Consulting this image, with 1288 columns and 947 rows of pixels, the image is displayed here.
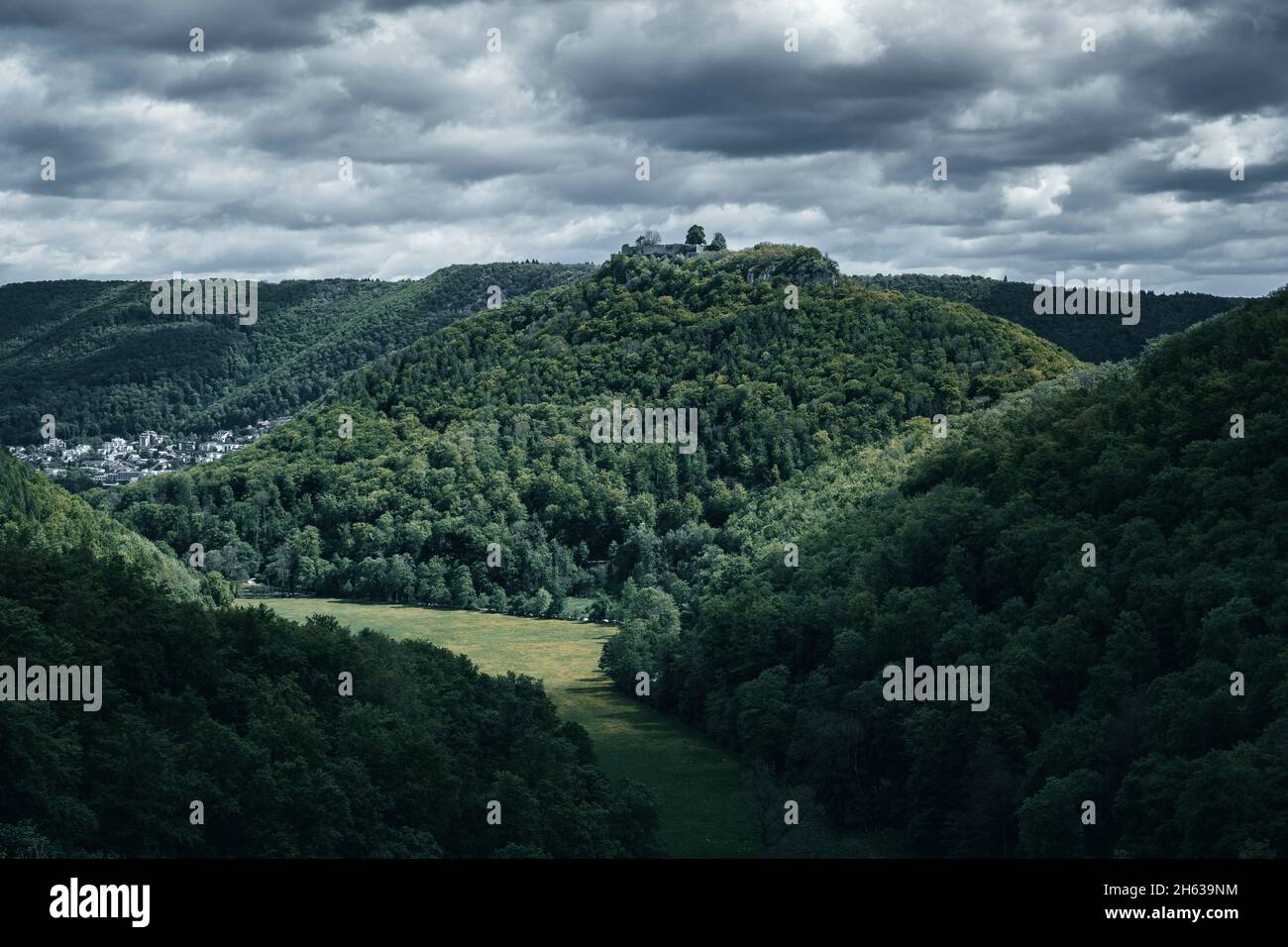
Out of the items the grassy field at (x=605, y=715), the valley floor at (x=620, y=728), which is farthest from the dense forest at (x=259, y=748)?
the grassy field at (x=605, y=715)

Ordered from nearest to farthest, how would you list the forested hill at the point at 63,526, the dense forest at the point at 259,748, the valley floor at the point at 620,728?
1. the dense forest at the point at 259,748
2. the valley floor at the point at 620,728
3. the forested hill at the point at 63,526

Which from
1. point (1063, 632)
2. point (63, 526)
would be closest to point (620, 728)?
point (1063, 632)

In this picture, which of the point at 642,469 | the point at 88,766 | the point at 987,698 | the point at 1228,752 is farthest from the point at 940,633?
the point at 642,469

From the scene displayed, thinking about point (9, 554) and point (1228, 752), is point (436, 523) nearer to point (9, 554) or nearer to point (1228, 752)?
point (9, 554)

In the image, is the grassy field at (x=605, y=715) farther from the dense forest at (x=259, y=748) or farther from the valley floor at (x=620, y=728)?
the dense forest at (x=259, y=748)
